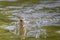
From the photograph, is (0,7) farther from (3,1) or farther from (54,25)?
(54,25)

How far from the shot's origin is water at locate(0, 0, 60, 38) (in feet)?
5.12

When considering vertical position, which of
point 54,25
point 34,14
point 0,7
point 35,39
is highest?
point 0,7

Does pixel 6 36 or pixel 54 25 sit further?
pixel 54 25

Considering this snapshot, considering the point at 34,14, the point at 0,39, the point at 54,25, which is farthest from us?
the point at 34,14

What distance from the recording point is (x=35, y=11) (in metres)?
1.76

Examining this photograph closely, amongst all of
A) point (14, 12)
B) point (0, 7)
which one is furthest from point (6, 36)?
point (0, 7)

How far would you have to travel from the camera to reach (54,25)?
152 cm

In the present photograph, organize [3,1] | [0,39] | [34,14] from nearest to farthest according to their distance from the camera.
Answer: [0,39] < [34,14] < [3,1]

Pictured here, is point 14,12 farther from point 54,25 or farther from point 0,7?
point 54,25

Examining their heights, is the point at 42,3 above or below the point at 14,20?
above

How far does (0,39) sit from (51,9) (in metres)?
0.73

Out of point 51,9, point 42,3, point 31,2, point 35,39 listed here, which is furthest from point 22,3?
point 35,39

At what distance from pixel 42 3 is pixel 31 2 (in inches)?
5.4

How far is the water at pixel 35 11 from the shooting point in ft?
5.12
